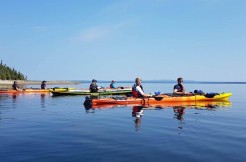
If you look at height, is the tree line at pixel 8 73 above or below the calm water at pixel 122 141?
above

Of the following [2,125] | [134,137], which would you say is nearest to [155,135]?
[134,137]

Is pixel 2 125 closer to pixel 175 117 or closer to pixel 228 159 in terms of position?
pixel 175 117

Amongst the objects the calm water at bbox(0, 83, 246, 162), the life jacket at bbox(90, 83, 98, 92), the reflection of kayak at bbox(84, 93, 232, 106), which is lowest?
the calm water at bbox(0, 83, 246, 162)

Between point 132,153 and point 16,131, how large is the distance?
258 inches

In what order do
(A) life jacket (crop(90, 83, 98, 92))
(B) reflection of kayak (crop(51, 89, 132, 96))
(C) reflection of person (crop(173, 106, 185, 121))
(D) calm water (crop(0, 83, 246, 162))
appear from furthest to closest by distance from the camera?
(B) reflection of kayak (crop(51, 89, 132, 96)) → (A) life jacket (crop(90, 83, 98, 92)) → (C) reflection of person (crop(173, 106, 185, 121)) → (D) calm water (crop(0, 83, 246, 162))

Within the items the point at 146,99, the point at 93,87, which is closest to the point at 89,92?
the point at 93,87

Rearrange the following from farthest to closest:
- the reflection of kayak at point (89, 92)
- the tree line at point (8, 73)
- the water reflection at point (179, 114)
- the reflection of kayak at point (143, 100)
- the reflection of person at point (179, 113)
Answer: the tree line at point (8, 73) → the reflection of kayak at point (89, 92) → the reflection of kayak at point (143, 100) → the reflection of person at point (179, 113) → the water reflection at point (179, 114)

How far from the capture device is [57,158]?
9.14 m

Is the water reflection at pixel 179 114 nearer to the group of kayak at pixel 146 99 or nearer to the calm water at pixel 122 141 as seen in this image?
the calm water at pixel 122 141

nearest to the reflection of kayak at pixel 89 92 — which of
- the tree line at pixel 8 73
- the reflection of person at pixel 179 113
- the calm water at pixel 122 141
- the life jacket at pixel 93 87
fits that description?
the life jacket at pixel 93 87

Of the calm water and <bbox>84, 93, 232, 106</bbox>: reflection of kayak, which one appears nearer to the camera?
the calm water

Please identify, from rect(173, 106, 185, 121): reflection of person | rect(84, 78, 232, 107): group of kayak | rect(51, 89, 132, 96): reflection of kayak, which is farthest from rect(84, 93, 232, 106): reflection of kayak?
rect(51, 89, 132, 96): reflection of kayak

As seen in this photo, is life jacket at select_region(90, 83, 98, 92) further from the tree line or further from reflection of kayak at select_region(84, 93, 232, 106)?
the tree line

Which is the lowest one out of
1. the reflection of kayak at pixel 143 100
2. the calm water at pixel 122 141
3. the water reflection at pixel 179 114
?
the calm water at pixel 122 141
